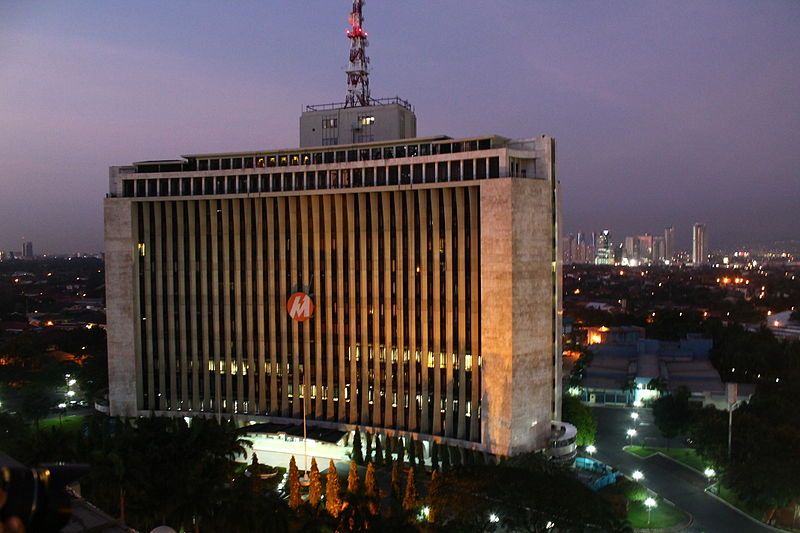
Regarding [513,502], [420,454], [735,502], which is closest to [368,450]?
[420,454]

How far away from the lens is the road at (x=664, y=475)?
2007 inches

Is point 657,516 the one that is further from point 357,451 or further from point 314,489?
point 314,489

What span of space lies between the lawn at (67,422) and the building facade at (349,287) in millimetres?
6018

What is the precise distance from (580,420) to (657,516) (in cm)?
1691

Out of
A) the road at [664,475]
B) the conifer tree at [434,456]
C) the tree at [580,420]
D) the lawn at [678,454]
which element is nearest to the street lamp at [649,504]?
the road at [664,475]

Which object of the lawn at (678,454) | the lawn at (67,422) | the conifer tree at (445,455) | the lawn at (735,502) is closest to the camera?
the lawn at (735,502)

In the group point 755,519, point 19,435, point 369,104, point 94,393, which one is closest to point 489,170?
point 369,104

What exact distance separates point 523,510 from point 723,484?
77.7 feet

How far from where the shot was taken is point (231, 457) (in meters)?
51.3

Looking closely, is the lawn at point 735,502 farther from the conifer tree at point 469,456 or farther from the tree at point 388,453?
the tree at point 388,453

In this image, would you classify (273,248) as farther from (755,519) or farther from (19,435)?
(755,519)

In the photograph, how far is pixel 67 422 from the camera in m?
78.3

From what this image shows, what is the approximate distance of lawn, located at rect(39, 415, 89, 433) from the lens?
75750 mm

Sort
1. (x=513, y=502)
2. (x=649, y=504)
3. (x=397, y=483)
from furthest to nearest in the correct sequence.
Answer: (x=649, y=504) < (x=397, y=483) < (x=513, y=502)
